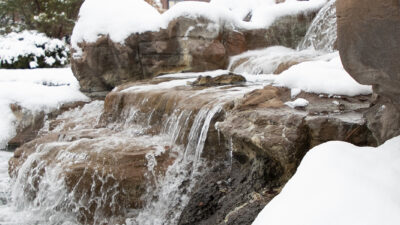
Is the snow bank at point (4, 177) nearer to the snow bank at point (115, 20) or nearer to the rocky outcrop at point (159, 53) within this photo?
the rocky outcrop at point (159, 53)

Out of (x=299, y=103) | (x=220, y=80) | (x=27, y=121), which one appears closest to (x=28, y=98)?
(x=27, y=121)

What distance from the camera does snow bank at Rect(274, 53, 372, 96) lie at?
3.20m

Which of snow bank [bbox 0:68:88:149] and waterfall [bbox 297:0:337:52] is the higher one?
waterfall [bbox 297:0:337:52]

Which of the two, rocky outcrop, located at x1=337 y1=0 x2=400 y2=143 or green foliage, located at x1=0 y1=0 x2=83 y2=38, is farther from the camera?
green foliage, located at x1=0 y1=0 x2=83 y2=38

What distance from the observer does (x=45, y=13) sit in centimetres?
1397

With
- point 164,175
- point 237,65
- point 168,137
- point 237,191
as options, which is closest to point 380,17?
point 237,191

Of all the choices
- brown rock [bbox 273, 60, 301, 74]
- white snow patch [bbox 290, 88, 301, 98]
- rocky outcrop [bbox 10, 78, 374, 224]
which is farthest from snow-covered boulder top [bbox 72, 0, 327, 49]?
white snow patch [bbox 290, 88, 301, 98]

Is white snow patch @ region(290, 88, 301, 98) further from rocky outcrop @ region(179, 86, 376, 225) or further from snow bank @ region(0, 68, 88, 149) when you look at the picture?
snow bank @ region(0, 68, 88, 149)

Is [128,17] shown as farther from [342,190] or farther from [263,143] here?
[342,190]

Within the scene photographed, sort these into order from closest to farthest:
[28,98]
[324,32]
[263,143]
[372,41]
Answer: [372,41]
[263,143]
[324,32]
[28,98]

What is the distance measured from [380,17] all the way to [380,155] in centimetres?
76

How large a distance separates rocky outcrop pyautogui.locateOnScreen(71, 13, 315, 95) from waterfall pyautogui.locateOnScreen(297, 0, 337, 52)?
60.0 inches

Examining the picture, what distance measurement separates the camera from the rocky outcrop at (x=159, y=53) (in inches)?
288

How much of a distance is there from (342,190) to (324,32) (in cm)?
624
